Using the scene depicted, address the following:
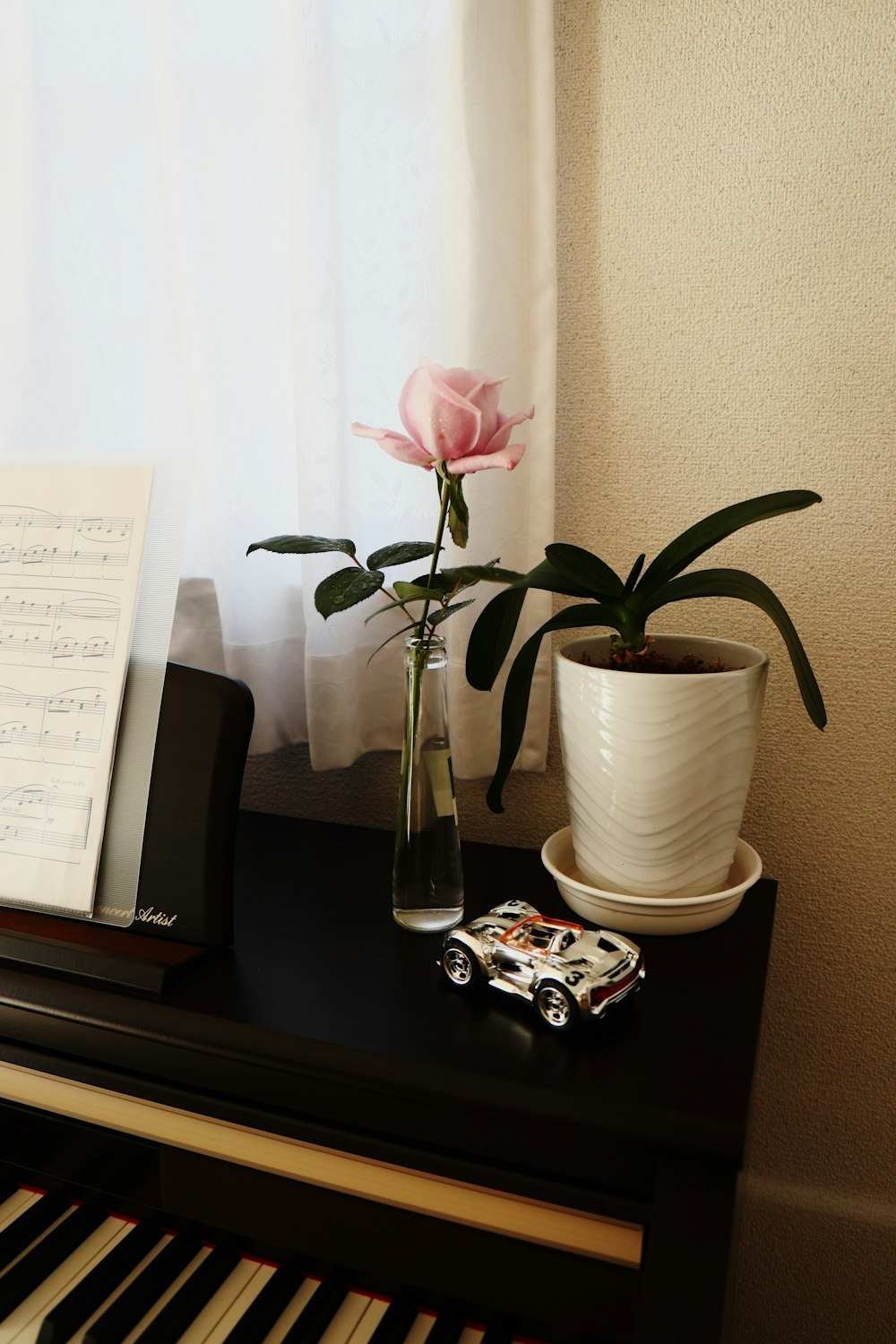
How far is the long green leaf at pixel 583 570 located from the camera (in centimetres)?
79

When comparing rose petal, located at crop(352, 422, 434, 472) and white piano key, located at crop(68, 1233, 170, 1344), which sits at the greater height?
rose petal, located at crop(352, 422, 434, 472)

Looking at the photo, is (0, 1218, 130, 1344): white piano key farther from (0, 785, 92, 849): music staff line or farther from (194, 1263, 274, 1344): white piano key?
(0, 785, 92, 849): music staff line

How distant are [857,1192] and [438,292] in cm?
110

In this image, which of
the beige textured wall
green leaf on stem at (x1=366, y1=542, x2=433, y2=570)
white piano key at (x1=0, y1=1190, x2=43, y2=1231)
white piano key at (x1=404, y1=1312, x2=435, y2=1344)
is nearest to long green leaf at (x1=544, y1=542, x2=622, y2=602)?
green leaf on stem at (x1=366, y1=542, x2=433, y2=570)

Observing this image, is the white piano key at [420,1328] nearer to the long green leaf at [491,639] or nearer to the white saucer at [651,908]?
the white saucer at [651,908]

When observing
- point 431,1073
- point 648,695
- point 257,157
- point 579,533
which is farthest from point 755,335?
point 431,1073

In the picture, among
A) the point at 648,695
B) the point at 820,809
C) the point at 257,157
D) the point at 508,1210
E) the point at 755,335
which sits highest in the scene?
the point at 257,157

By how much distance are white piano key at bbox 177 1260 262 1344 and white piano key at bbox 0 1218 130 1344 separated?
99mm

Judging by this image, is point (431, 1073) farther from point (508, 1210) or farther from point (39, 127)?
point (39, 127)

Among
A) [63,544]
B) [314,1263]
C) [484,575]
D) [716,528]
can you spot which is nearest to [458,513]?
[484,575]

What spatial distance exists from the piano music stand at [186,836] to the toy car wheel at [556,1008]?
0.27 m

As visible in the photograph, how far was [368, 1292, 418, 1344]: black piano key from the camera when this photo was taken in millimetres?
658

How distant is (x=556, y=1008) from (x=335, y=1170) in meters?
0.19

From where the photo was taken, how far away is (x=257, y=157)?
3.31 feet
